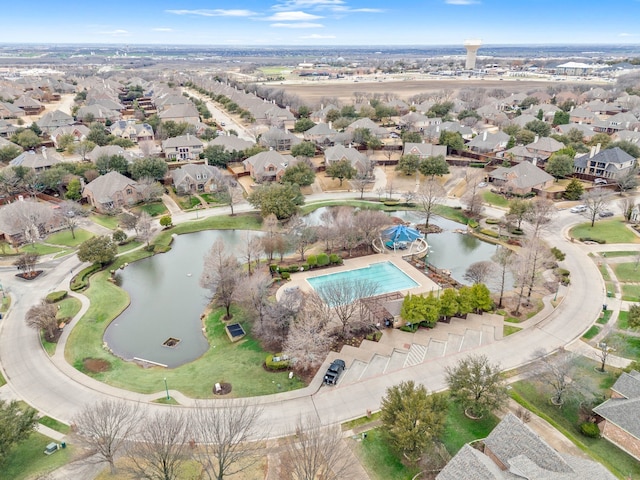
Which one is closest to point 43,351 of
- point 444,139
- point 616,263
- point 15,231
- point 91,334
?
point 91,334

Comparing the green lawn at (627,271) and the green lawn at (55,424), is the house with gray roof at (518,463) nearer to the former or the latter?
the green lawn at (55,424)

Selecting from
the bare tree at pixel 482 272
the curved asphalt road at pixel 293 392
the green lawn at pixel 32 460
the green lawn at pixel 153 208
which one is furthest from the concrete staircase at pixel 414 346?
the green lawn at pixel 153 208

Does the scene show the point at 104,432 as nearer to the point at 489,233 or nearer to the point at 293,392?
the point at 293,392

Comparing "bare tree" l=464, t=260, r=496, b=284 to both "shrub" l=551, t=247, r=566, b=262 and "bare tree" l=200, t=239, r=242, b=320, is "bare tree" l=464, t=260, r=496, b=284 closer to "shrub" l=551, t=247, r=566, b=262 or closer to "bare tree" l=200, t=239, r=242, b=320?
"shrub" l=551, t=247, r=566, b=262

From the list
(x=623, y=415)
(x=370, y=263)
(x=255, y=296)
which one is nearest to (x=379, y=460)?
(x=623, y=415)

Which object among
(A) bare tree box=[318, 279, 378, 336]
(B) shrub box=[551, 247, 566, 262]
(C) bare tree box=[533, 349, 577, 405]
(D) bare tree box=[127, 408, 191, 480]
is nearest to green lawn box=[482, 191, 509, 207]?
(B) shrub box=[551, 247, 566, 262]
